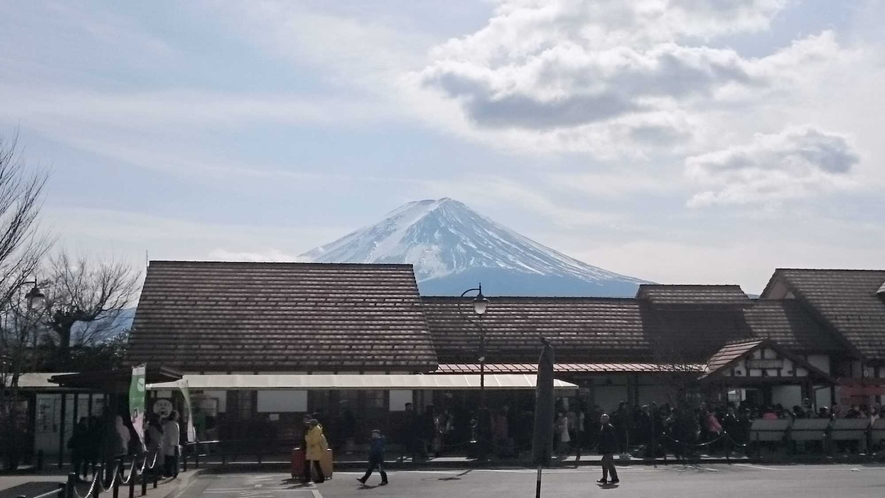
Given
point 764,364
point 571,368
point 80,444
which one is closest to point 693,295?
point 764,364

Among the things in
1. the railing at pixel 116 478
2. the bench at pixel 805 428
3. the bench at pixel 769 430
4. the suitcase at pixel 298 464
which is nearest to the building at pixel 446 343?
the bench at pixel 769 430

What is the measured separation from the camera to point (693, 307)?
43.9 meters

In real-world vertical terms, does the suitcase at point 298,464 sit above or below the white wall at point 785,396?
below

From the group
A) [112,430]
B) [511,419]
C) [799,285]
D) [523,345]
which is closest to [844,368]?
[799,285]

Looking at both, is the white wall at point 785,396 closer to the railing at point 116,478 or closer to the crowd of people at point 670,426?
the crowd of people at point 670,426

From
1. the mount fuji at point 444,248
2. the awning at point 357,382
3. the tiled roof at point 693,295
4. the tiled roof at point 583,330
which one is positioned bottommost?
the awning at point 357,382

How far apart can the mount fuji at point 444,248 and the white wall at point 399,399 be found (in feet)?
360

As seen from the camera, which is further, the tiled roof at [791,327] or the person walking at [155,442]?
the tiled roof at [791,327]

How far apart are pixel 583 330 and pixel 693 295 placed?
5469 mm

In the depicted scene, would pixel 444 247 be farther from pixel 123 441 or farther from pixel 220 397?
pixel 123 441

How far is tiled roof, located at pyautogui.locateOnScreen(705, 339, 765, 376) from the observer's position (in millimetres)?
36866

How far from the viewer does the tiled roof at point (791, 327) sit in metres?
42.0

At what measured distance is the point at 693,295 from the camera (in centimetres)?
4419

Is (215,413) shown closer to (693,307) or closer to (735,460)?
(735,460)
